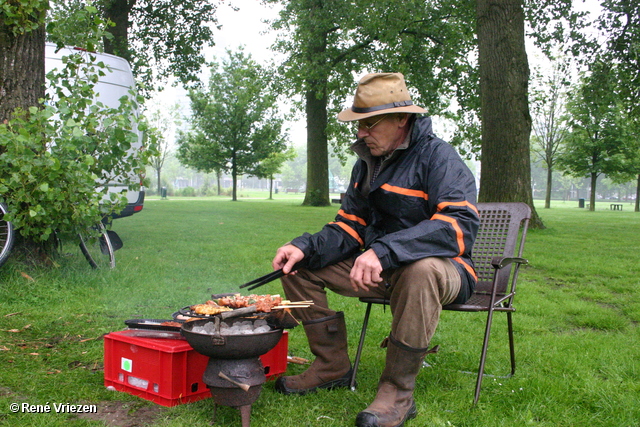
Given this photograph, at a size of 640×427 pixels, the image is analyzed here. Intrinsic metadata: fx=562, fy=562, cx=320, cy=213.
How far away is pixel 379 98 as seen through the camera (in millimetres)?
3055

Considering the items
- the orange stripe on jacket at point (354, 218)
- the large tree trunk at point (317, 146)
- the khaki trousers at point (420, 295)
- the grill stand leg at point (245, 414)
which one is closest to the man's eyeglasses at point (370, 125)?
the orange stripe on jacket at point (354, 218)

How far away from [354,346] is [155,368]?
1.69 metres

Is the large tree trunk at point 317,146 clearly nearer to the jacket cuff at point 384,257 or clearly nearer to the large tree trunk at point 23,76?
the large tree trunk at point 23,76

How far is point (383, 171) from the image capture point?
3.17 m

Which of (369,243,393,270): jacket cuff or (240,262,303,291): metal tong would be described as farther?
(240,262,303,291): metal tong

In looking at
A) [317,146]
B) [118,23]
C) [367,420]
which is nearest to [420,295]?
[367,420]

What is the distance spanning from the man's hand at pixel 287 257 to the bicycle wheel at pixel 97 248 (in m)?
3.41

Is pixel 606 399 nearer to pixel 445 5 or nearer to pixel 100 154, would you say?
pixel 100 154

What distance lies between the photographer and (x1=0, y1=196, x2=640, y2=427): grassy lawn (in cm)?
289

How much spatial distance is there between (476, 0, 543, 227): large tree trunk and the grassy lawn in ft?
10.6

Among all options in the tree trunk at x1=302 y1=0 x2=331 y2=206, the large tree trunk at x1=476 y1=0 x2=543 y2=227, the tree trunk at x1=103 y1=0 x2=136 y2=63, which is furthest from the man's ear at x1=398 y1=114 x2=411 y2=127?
the tree trunk at x1=302 y1=0 x2=331 y2=206

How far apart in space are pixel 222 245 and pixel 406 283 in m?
7.14

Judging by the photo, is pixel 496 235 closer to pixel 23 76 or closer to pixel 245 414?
pixel 245 414

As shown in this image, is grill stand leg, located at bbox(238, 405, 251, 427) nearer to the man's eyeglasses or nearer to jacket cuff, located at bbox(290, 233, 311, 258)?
jacket cuff, located at bbox(290, 233, 311, 258)
